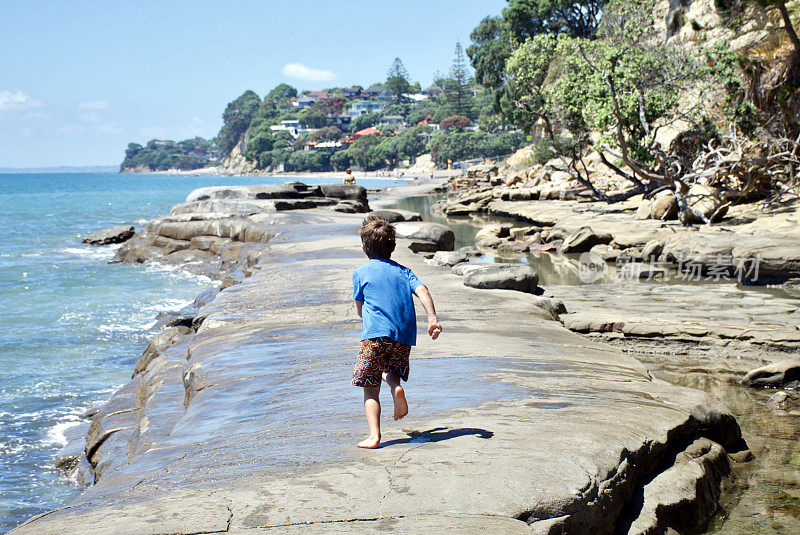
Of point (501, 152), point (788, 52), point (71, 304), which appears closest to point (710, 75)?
point (788, 52)

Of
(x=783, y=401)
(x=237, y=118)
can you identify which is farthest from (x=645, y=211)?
(x=237, y=118)

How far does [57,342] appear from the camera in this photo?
551 inches

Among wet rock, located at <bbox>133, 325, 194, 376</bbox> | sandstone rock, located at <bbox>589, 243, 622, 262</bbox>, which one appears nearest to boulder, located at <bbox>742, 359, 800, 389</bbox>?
wet rock, located at <bbox>133, 325, 194, 376</bbox>

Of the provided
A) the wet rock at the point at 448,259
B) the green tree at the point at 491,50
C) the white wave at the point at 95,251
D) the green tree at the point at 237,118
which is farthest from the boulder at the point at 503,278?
the green tree at the point at 237,118

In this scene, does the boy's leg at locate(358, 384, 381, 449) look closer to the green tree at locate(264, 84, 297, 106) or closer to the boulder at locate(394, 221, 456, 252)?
the boulder at locate(394, 221, 456, 252)

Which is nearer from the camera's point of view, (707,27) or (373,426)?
(373,426)

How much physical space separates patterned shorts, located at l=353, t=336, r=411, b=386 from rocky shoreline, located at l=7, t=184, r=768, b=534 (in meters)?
0.42

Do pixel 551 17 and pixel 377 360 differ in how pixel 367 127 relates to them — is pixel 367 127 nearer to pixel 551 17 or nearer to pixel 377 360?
pixel 551 17

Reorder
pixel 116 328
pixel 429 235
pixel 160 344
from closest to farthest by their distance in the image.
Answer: pixel 160 344, pixel 116 328, pixel 429 235

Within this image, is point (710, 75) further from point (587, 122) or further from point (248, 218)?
point (248, 218)

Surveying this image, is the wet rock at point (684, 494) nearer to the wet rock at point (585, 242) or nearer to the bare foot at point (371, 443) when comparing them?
the bare foot at point (371, 443)

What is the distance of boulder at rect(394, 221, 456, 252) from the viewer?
16875 millimetres

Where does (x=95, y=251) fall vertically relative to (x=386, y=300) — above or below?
below

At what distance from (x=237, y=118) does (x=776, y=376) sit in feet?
566
